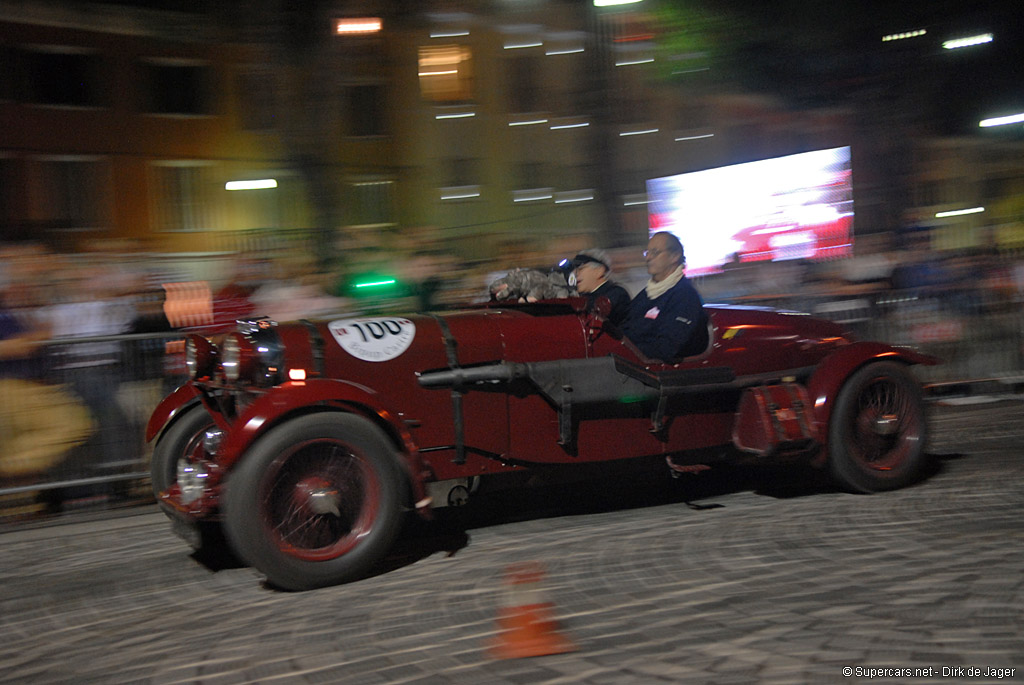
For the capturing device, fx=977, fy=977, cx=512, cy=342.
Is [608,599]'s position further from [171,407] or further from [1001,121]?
[1001,121]

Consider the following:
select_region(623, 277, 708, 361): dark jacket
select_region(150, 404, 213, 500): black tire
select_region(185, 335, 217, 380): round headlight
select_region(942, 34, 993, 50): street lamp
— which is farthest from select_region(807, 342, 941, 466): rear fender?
select_region(942, 34, 993, 50): street lamp

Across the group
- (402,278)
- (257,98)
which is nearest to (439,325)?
(402,278)

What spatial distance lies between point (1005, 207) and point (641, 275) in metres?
13.8

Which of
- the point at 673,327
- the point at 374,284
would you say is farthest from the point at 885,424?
the point at 374,284

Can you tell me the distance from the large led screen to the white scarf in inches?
407

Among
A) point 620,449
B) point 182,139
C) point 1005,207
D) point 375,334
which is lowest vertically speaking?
point 620,449

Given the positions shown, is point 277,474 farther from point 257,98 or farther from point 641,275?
point 257,98

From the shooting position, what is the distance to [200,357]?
5203 millimetres

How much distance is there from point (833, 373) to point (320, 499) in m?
3.26

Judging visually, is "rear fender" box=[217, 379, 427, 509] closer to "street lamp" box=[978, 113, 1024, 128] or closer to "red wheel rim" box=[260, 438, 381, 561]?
"red wheel rim" box=[260, 438, 381, 561]

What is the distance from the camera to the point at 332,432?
4688mm

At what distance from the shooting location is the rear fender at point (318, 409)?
4539 mm

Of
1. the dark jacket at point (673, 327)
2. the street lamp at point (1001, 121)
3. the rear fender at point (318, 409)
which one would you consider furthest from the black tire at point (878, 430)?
the street lamp at point (1001, 121)

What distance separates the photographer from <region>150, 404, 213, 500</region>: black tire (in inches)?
225
